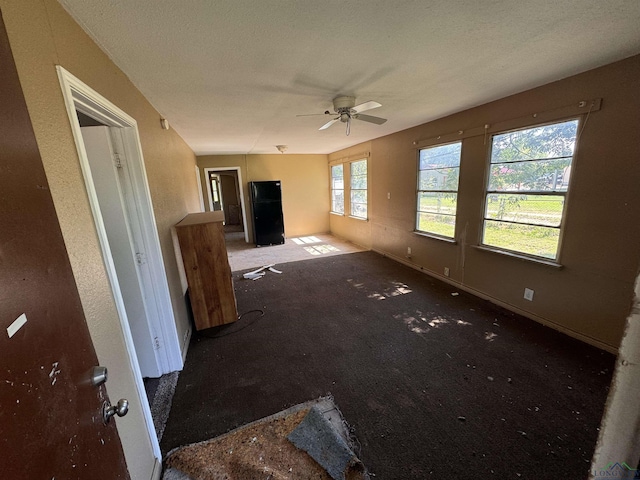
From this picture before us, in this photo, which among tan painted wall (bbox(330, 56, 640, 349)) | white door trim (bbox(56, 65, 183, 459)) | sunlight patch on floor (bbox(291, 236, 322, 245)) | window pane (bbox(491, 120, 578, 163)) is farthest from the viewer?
sunlight patch on floor (bbox(291, 236, 322, 245))

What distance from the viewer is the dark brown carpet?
1.41 meters

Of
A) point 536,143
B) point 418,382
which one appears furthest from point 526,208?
point 418,382

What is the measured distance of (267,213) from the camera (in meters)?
6.27

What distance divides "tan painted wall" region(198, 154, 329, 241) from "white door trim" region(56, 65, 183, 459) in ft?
15.6

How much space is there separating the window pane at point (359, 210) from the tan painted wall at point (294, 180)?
1.30 m

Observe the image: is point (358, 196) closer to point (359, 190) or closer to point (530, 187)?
point (359, 190)

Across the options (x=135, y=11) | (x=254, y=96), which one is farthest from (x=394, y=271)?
(x=135, y=11)

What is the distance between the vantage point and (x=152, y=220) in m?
1.84

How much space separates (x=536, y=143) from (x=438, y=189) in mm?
1282

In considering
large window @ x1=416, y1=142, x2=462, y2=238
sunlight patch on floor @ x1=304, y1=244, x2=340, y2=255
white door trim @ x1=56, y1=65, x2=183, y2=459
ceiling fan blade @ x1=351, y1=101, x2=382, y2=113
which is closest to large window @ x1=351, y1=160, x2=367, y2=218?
sunlight patch on floor @ x1=304, y1=244, x2=340, y2=255

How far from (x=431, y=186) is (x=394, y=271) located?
56.8 inches

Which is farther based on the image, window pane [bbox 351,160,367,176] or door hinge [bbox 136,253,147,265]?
window pane [bbox 351,160,367,176]

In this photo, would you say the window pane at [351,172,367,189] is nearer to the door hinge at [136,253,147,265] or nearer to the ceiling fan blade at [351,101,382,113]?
the ceiling fan blade at [351,101,382,113]

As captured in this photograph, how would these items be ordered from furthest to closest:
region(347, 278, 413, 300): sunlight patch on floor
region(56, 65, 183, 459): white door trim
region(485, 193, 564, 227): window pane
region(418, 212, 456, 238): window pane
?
region(418, 212, 456, 238): window pane < region(347, 278, 413, 300): sunlight patch on floor < region(485, 193, 564, 227): window pane < region(56, 65, 183, 459): white door trim
